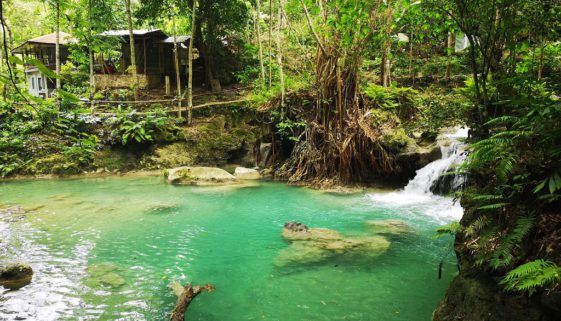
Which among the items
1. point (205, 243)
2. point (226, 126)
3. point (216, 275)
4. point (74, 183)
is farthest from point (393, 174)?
point (74, 183)

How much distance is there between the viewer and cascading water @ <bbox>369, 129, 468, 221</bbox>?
9662 mm

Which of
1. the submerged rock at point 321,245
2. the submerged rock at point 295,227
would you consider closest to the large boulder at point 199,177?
the submerged rock at point 295,227

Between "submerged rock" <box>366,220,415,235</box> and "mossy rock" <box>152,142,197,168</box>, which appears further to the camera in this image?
"mossy rock" <box>152,142,197,168</box>

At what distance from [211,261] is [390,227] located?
150 inches

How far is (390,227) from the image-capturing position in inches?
303

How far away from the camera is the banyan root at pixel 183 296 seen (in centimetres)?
425

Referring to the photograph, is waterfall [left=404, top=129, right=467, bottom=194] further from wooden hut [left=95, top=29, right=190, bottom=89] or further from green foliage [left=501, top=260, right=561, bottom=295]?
wooden hut [left=95, top=29, right=190, bottom=89]

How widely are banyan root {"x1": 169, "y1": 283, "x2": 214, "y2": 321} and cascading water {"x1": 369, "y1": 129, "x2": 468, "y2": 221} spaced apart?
6.25 meters

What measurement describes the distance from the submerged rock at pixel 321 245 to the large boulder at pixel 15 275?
12.0 ft

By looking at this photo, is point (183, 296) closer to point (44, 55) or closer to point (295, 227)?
point (295, 227)

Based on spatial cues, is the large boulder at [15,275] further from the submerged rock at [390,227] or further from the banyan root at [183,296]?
the submerged rock at [390,227]

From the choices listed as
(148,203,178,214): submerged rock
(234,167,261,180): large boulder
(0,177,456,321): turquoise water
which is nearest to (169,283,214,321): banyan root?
(0,177,456,321): turquoise water

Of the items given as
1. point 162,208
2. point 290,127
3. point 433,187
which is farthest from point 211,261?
point 290,127

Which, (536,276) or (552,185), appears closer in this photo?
(536,276)
